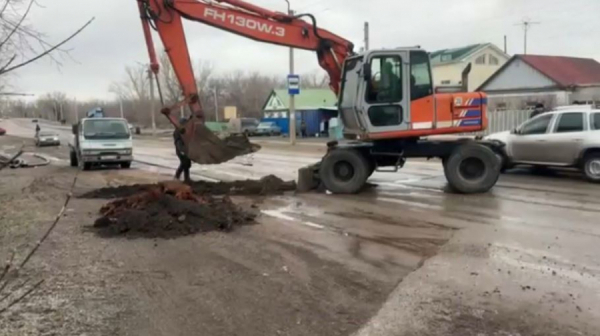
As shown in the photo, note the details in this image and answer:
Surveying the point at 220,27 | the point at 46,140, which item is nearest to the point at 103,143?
→ the point at 220,27

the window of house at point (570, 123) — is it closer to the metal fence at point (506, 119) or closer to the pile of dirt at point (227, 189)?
the pile of dirt at point (227, 189)

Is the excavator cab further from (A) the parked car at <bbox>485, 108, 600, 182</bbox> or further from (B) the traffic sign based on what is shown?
(B) the traffic sign

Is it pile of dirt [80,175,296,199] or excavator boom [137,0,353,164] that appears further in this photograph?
pile of dirt [80,175,296,199]

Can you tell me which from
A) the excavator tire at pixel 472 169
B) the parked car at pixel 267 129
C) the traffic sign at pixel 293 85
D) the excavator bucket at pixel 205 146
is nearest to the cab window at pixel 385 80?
the excavator tire at pixel 472 169

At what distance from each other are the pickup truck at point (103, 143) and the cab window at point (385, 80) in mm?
12678

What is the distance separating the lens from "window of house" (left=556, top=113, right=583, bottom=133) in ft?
48.6

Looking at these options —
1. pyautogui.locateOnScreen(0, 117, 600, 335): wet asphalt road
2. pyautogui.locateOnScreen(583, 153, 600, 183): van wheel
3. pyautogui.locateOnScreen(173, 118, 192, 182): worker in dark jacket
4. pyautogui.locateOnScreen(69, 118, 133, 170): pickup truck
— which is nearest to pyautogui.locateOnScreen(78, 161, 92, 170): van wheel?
pyautogui.locateOnScreen(69, 118, 133, 170): pickup truck

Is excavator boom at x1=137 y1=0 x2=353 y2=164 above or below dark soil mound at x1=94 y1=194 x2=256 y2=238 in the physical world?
above

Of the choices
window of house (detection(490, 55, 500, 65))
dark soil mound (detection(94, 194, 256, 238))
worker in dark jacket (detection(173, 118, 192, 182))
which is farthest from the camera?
window of house (detection(490, 55, 500, 65))

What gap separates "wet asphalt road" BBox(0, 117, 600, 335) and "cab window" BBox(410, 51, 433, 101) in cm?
230

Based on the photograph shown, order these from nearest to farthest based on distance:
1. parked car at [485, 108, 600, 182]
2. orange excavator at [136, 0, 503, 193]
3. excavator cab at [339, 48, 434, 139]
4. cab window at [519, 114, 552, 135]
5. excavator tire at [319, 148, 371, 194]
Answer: excavator cab at [339, 48, 434, 139] → orange excavator at [136, 0, 503, 193] → excavator tire at [319, 148, 371, 194] → parked car at [485, 108, 600, 182] → cab window at [519, 114, 552, 135]

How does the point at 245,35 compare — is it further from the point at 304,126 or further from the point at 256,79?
the point at 256,79

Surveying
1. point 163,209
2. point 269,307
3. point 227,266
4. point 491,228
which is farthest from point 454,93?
point 269,307

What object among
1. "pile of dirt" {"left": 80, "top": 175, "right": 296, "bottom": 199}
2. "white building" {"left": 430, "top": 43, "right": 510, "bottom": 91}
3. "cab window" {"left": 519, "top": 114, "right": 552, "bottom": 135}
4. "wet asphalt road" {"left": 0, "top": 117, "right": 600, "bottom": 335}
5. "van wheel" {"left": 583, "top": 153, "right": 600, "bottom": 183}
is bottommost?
"wet asphalt road" {"left": 0, "top": 117, "right": 600, "bottom": 335}
